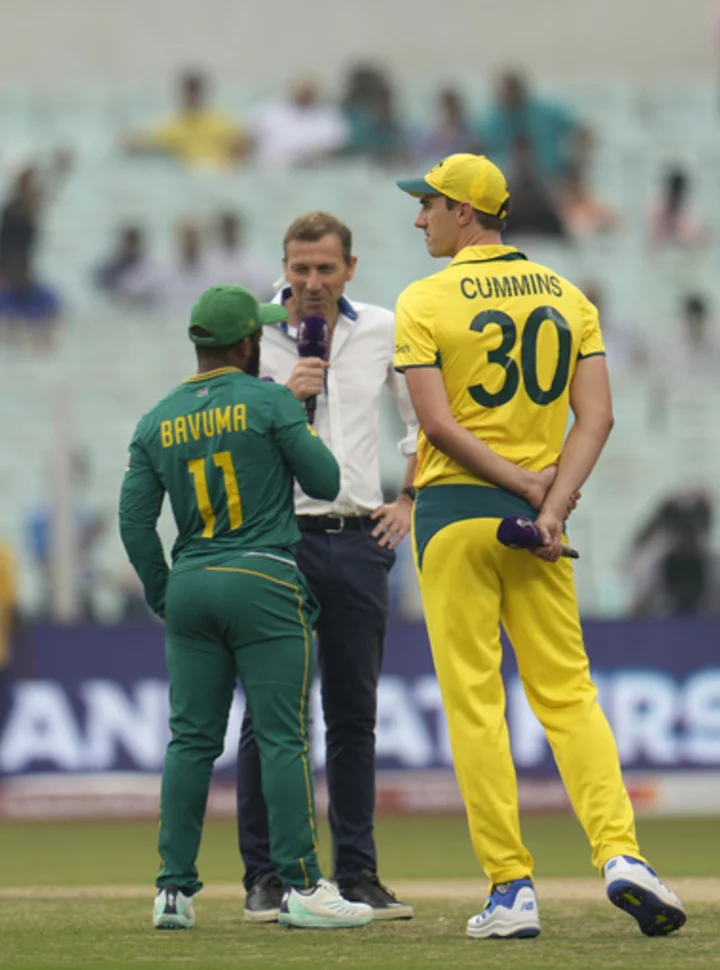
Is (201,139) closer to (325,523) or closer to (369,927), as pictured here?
(325,523)

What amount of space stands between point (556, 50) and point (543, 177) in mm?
2691

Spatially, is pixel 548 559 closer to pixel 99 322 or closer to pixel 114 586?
pixel 114 586

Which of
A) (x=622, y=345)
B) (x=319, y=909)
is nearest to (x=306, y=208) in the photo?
(x=622, y=345)

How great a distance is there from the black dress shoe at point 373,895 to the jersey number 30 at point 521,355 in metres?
1.62

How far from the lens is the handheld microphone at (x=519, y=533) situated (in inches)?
201

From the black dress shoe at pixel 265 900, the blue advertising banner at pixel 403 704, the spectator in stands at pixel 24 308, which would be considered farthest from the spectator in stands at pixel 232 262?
the black dress shoe at pixel 265 900

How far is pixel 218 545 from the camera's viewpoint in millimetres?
5344

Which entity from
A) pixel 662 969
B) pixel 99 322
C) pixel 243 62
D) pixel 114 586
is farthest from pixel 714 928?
pixel 243 62

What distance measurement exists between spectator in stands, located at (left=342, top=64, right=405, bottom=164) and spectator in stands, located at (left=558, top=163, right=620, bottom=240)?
1607mm

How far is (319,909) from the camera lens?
17.5 ft

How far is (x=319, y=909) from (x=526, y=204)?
1209cm

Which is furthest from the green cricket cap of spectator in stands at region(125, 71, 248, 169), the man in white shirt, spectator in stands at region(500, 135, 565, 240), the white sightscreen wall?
the white sightscreen wall

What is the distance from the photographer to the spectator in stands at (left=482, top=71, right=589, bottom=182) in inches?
680

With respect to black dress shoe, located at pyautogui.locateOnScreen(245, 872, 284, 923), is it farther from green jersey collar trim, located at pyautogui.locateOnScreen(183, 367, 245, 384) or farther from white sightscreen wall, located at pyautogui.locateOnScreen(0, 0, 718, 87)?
white sightscreen wall, located at pyautogui.locateOnScreen(0, 0, 718, 87)
